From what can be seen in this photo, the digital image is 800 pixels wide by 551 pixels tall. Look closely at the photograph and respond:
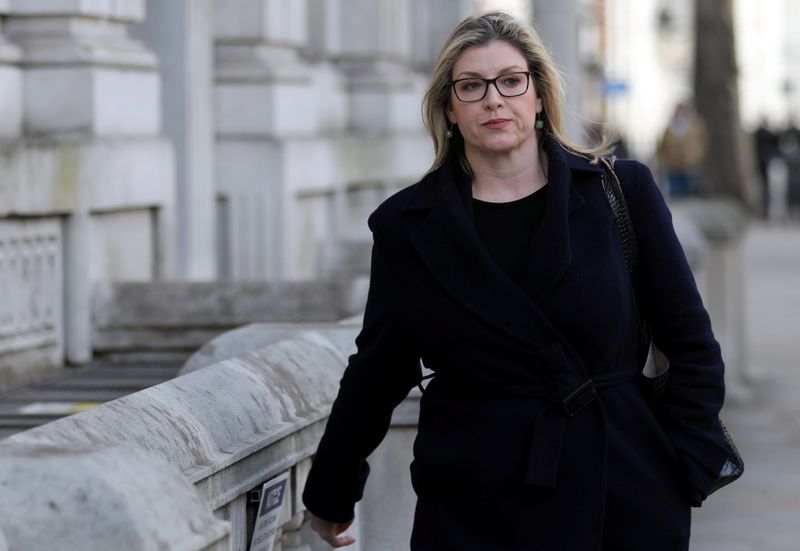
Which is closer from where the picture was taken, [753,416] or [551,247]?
[551,247]

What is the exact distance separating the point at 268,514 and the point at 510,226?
0.93 m

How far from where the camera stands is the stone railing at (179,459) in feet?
9.84

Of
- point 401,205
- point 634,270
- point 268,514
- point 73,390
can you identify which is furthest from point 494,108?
point 73,390

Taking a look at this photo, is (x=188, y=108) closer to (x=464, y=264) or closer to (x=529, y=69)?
(x=529, y=69)

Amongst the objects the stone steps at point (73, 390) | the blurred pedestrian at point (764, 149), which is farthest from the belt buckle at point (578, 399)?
the blurred pedestrian at point (764, 149)

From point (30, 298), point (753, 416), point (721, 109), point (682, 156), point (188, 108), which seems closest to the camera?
point (30, 298)

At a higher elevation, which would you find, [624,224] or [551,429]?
[624,224]

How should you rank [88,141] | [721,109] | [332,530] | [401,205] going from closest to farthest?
[401,205] < [332,530] < [88,141] < [721,109]

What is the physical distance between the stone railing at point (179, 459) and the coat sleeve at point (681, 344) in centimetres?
90

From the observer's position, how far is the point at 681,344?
12.3 feet

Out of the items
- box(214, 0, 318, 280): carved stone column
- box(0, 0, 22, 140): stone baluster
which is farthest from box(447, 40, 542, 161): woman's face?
box(214, 0, 318, 280): carved stone column

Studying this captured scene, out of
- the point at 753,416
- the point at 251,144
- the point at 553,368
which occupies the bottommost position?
the point at 753,416

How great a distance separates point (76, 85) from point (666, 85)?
248 ft

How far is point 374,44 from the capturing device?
14.8m
